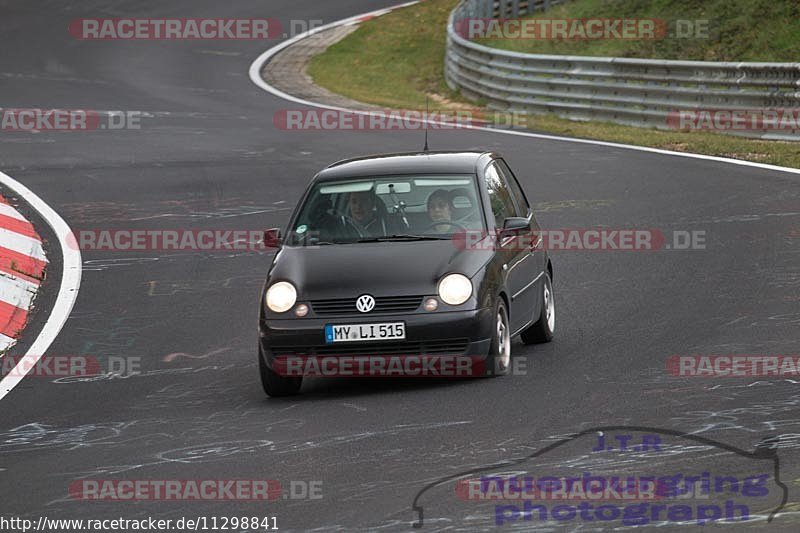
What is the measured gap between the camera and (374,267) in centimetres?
985

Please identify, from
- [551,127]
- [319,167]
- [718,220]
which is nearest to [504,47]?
[551,127]

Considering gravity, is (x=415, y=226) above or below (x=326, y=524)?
above

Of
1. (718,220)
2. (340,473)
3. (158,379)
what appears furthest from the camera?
(718,220)

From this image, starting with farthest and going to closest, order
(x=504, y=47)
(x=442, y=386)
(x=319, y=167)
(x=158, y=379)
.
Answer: (x=504, y=47) < (x=319, y=167) < (x=158, y=379) < (x=442, y=386)

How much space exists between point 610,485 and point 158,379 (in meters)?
4.47

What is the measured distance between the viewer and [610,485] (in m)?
7.13

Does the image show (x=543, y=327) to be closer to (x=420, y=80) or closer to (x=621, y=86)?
(x=621, y=86)

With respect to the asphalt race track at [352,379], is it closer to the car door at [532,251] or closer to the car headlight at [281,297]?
the car door at [532,251]

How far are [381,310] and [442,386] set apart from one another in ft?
2.17

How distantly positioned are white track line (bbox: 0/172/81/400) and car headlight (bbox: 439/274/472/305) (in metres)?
3.09

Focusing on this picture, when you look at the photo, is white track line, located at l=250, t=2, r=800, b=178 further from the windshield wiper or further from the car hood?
the car hood

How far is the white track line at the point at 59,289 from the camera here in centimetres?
1121

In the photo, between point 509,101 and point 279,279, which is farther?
point 509,101

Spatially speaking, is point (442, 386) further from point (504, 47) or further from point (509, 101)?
point (504, 47)
